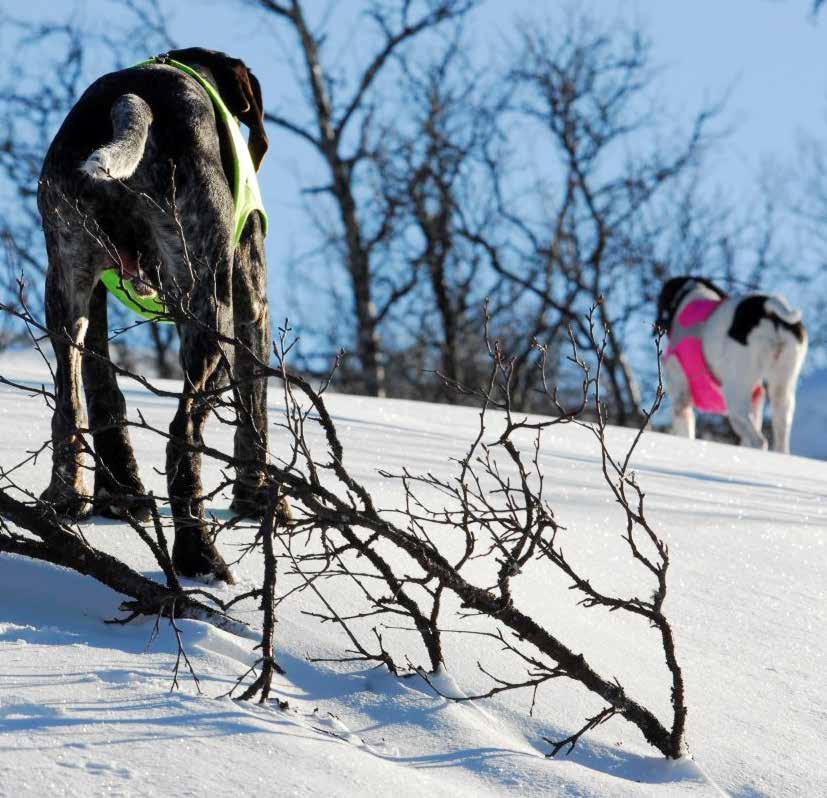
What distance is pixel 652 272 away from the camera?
22.5m

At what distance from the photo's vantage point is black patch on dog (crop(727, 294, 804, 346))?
10930mm

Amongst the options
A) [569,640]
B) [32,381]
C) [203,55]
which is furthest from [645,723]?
[32,381]

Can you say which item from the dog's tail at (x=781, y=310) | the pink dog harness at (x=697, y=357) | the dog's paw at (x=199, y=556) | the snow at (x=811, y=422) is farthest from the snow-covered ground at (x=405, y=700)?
the snow at (x=811, y=422)

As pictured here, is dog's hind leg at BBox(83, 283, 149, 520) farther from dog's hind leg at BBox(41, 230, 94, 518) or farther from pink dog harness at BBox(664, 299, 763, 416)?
pink dog harness at BBox(664, 299, 763, 416)

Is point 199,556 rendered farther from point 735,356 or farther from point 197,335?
point 735,356

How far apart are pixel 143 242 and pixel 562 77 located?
19.2 m

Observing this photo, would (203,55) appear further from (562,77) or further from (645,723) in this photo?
(562,77)

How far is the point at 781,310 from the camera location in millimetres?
10930

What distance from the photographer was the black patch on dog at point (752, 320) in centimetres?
1093

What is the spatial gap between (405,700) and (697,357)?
969 centimetres

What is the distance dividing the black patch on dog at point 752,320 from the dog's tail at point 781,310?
19 millimetres

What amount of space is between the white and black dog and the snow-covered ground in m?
7.06

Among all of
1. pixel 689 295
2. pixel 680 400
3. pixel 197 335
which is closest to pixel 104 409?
pixel 197 335

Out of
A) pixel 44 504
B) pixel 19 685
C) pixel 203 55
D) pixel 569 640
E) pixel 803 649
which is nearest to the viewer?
pixel 19 685
